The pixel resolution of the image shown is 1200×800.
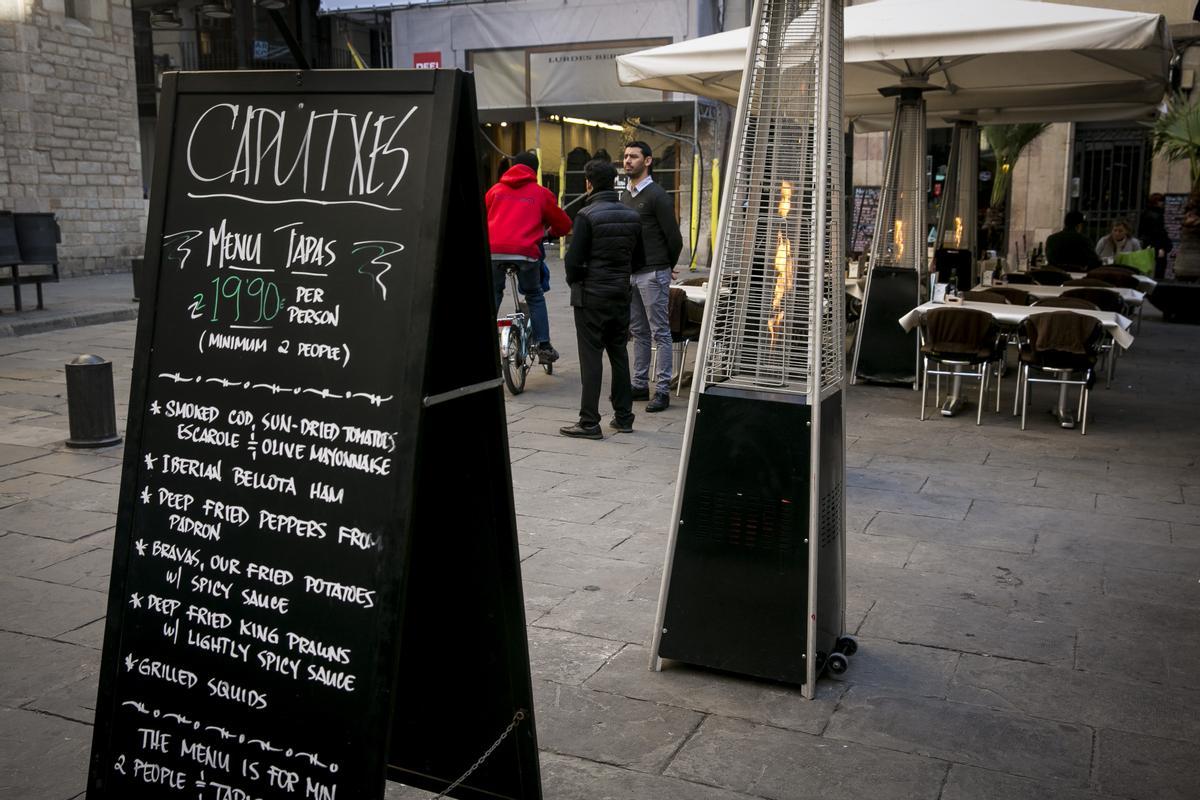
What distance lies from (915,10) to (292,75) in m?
6.45

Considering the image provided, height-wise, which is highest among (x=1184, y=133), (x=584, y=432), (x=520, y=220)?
(x=1184, y=133)

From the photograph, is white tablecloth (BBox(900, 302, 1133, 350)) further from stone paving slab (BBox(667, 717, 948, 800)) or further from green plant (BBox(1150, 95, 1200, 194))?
green plant (BBox(1150, 95, 1200, 194))

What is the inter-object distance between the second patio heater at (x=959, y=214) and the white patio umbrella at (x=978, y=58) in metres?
0.39

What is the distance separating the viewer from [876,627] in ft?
14.5

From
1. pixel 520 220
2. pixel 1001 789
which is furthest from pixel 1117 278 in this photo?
pixel 1001 789

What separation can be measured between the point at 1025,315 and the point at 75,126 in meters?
16.4

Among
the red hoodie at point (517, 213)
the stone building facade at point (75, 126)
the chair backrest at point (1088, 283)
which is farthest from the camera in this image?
the stone building facade at point (75, 126)

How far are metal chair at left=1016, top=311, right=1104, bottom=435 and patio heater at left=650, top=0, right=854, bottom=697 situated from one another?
4.63 meters

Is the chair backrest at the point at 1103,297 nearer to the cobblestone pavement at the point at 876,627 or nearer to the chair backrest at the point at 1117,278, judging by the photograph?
the chair backrest at the point at 1117,278

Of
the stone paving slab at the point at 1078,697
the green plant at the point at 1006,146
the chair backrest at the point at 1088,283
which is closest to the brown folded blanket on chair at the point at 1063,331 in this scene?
the chair backrest at the point at 1088,283

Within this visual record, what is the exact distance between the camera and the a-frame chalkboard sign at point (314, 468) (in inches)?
101

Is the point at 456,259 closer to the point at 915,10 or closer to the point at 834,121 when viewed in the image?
the point at 834,121

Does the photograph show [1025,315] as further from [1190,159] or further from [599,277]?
[1190,159]

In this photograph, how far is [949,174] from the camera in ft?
40.3
